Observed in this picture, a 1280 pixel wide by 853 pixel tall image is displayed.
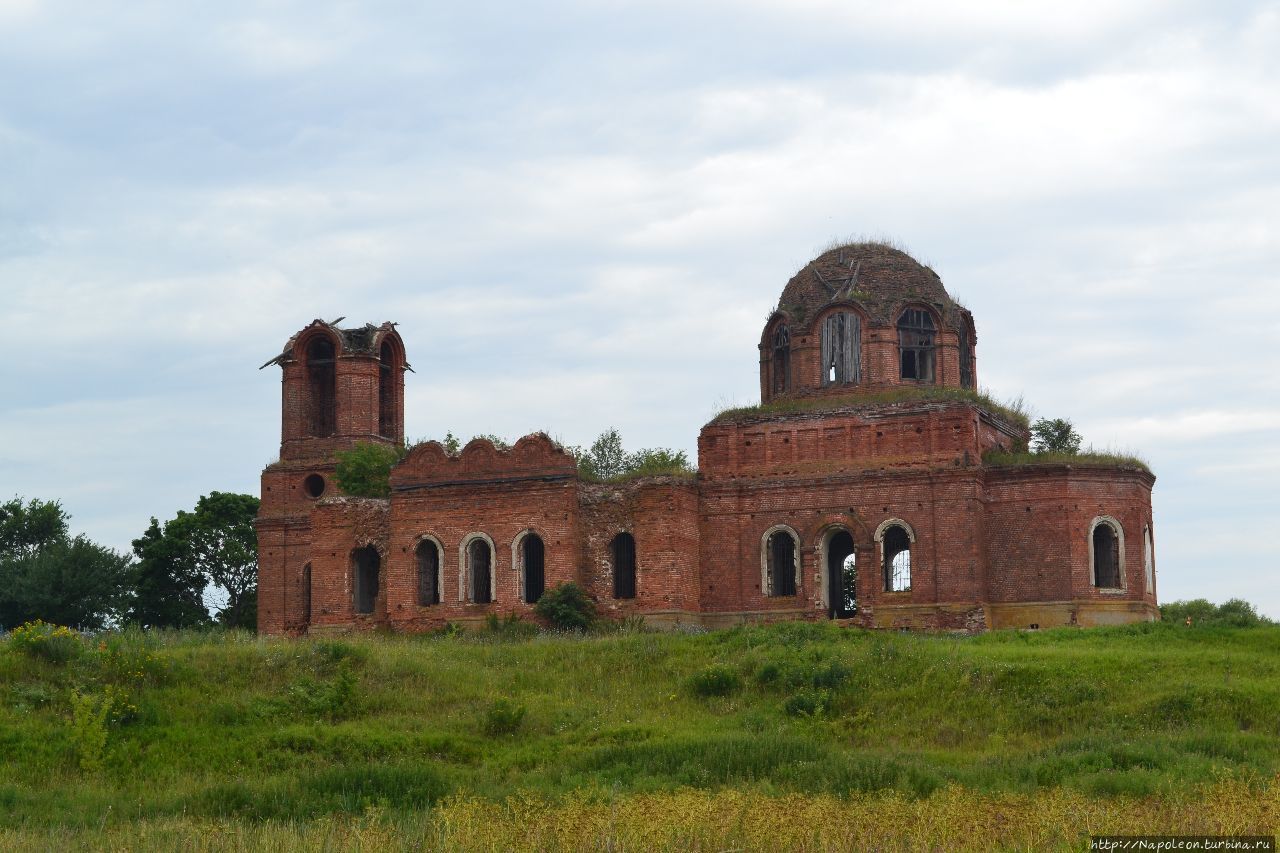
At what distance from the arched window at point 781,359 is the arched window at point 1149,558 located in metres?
8.24

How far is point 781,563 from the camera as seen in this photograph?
1298 inches

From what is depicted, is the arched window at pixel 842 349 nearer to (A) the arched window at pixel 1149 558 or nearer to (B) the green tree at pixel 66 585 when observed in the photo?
(A) the arched window at pixel 1149 558

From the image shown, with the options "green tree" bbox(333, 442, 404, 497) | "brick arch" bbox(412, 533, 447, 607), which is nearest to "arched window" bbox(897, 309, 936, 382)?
"brick arch" bbox(412, 533, 447, 607)

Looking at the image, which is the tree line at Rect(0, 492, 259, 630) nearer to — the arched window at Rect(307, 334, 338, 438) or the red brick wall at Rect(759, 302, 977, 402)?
the arched window at Rect(307, 334, 338, 438)

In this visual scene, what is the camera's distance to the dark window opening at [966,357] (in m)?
35.1

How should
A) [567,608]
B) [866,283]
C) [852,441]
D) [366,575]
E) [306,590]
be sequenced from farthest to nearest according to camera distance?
[306,590], [366,575], [866,283], [852,441], [567,608]

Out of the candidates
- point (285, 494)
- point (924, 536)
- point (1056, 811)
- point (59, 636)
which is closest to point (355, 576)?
point (285, 494)

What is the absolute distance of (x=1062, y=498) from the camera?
30.8m

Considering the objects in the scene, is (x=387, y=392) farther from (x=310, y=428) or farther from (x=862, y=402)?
(x=862, y=402)

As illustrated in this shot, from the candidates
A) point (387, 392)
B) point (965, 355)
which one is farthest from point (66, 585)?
point (965, 355)

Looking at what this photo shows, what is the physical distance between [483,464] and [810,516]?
275 inches

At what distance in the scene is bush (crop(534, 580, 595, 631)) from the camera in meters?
31.9

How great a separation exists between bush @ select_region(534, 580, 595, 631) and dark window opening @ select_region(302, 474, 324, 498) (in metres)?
7.80

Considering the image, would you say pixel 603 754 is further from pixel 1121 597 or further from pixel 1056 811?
pixel 1121 597
